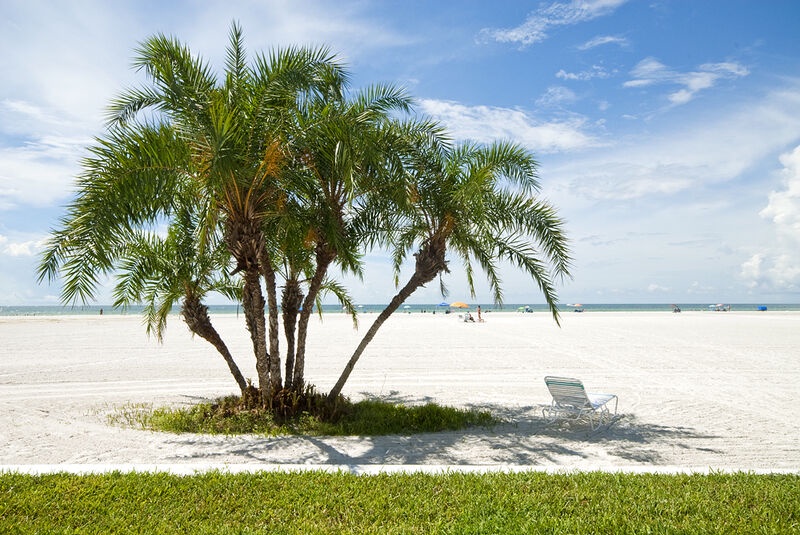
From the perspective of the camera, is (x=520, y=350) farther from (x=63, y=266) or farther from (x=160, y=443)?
(x=63, y=266)

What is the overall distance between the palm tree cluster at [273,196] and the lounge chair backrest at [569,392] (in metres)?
1.15

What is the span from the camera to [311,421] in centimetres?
795

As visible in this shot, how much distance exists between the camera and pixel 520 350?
19.6m

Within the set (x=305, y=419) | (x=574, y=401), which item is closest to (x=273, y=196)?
(x=305, y=419)

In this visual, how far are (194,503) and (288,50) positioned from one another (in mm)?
6241

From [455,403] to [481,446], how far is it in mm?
3042

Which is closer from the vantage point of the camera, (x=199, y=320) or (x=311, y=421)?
(x=311, y=421)

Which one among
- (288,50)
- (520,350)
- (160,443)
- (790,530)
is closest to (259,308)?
(160,443)

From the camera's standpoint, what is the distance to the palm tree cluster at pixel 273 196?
254 inches

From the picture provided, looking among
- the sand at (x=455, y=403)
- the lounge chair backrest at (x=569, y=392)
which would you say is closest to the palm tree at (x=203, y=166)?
the sand at (x=455, y=403)

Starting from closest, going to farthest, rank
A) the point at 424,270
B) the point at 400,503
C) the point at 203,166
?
the point at 400,503 → the point at 203,166 → the point at 424,270

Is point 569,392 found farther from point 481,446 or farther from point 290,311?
point 290,311

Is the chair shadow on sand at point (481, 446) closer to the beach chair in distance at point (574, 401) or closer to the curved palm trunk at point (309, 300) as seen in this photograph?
the beach chair in distance at point (574, 401)

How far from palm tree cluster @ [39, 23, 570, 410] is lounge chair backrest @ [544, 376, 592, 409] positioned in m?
1.15
